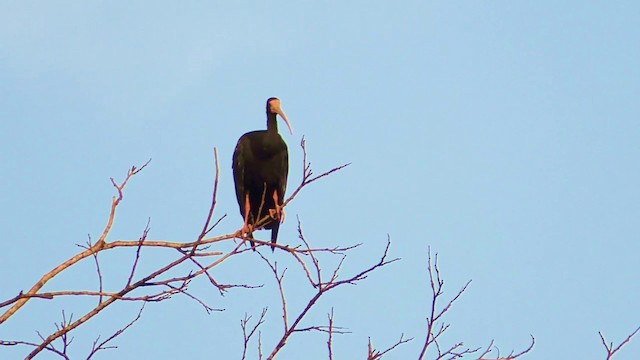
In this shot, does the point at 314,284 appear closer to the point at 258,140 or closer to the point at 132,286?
the point at 132,286

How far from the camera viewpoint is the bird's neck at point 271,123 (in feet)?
25.3

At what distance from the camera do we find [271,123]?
7789 mm

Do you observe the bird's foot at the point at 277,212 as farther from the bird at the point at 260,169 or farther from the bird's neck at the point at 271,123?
the bird's neck at the point at 271,123

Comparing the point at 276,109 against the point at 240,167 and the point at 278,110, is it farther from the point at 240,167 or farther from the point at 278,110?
the point at 240,167

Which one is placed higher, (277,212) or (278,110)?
(278,110)

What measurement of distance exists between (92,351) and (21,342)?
0.29 metres

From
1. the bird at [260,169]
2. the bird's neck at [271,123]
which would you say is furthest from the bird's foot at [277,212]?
→ the bird's neck at [271,123]

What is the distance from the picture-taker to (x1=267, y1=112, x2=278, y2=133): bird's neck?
25.3 feet

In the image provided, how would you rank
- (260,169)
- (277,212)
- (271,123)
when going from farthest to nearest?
(271,123) → (260,169) → (277,212)

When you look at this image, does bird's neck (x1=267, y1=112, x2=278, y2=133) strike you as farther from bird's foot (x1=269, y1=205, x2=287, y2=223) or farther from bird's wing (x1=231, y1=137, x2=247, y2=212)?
bird's foot (x1=269, y1=205, x2=287, y2=223)

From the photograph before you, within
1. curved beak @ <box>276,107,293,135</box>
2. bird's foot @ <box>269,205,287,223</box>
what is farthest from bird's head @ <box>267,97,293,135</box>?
bird's foot @ <box>269,205,287,223</box>

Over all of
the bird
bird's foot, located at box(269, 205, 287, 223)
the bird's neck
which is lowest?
bird's foot, located at box(269, 205, 287, 223)

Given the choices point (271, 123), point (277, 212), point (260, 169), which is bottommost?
point (277, 212)

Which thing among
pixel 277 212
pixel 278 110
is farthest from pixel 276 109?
pixel 277 212
